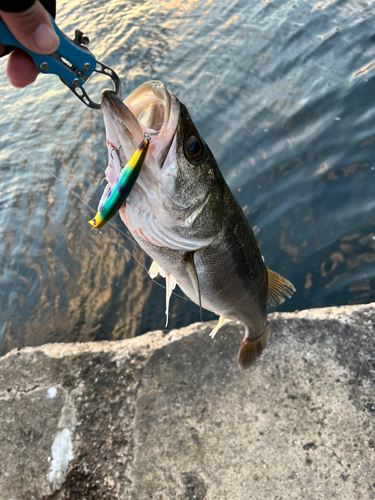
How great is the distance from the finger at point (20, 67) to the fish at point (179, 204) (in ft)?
1.80

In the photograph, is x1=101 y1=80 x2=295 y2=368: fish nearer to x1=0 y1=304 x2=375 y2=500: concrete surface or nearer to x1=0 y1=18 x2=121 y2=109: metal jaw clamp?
x1=0 y1=18 x2=121 y2=109: metal jaw clamp

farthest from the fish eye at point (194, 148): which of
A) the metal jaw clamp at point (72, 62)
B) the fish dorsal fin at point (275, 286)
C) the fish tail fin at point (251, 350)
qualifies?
the fish tail fin at point (251, 350)

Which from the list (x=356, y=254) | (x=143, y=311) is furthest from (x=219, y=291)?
(x=356, y=254)

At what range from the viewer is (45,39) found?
1.71 meters

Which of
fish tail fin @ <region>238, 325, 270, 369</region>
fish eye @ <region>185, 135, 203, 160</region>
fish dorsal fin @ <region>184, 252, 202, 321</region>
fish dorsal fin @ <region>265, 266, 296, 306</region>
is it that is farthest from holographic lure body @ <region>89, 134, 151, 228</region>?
fish tail fin @ <region>238, 325, 270, 369</region>

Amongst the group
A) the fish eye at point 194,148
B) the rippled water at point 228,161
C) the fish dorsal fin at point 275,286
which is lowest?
the rippled water at point 228,161

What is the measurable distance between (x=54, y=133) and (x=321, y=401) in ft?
23.8

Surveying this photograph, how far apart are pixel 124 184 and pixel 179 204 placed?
34cm

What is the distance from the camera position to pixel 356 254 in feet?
15.5

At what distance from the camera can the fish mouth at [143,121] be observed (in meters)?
1.70

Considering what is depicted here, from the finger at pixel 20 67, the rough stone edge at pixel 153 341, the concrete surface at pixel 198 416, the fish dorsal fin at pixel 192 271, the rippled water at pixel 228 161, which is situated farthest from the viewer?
the rippled water at pixel 228 161

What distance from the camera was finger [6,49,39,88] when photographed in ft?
6.35

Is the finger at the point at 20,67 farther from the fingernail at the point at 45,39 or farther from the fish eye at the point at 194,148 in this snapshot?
the fish eye at the point at 194,148

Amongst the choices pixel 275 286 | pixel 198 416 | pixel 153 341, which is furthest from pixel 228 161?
pixel 198 416
